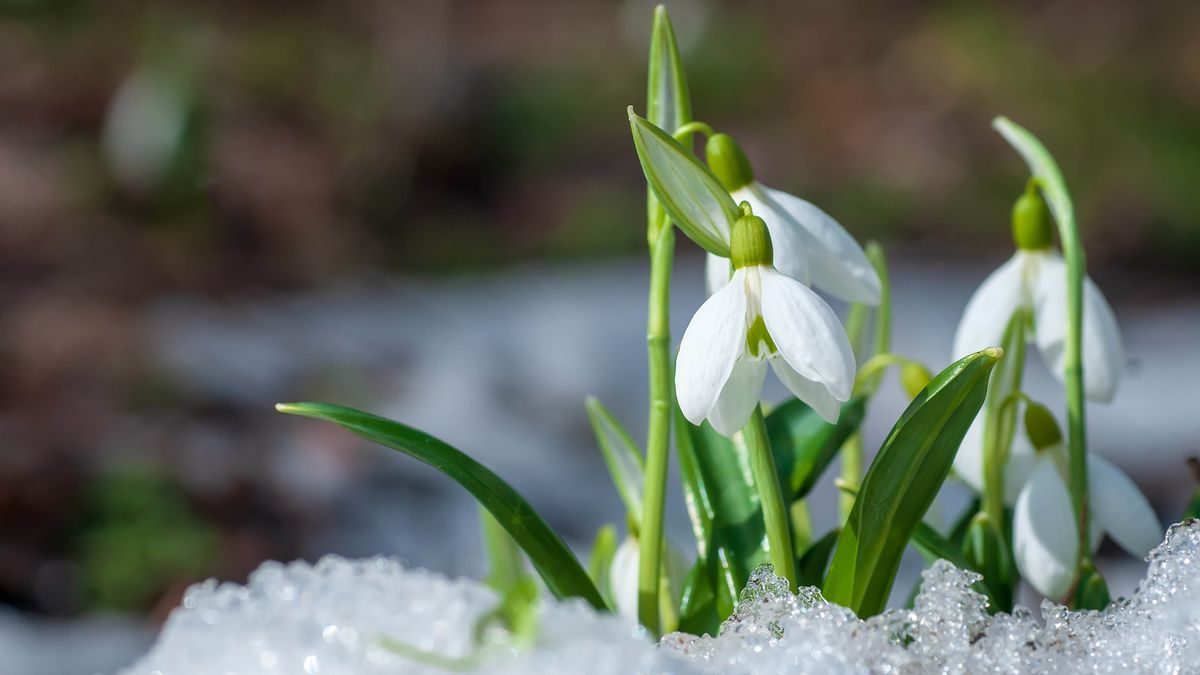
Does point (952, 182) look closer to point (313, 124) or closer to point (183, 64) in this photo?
point (313, 124)

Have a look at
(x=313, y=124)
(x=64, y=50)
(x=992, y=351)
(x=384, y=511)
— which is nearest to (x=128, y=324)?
(x=384, y=511)

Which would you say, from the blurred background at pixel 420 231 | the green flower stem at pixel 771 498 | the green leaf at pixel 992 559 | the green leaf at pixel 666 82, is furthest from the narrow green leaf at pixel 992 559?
the blurred background at pixel 420 231

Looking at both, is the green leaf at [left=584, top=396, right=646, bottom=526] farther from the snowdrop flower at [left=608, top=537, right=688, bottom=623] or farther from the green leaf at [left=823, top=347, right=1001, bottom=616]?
the green leaf at [left=823, top=347, right=1001, bottom=616]

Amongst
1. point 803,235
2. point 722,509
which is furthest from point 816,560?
point 803,235

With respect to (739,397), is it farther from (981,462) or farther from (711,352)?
(981,462)

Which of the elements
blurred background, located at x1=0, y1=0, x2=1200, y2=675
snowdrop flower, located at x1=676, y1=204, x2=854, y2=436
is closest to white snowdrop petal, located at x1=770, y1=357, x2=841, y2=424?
snowdrop flower, located at x1=676, y1=204, x2=854, y2=436
